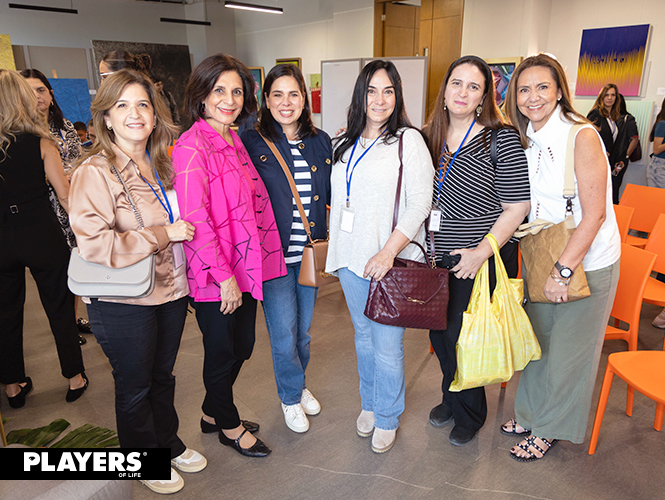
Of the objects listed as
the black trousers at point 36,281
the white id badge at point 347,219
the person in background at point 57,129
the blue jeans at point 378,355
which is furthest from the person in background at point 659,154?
the black trousers at point 36,281

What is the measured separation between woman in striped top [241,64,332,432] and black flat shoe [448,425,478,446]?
2.90 ft

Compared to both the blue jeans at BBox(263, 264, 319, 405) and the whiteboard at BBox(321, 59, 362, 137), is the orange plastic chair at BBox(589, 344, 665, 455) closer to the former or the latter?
the blue jeans at BBox(263, 264, 319, 405)

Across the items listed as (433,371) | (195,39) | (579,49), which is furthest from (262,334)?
(195,39)

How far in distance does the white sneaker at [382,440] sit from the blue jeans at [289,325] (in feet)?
1.49

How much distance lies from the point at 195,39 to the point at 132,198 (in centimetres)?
1129

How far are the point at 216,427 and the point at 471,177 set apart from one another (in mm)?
1720

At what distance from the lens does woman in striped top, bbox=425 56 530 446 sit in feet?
6.14

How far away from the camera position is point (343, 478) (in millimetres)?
2070

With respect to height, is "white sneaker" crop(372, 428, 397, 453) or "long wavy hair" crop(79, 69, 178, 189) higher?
"long wavy hair" crop(79, 69, 178, 189)

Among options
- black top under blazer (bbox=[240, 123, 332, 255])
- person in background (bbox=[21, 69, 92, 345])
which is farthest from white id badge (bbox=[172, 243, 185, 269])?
person in background (bbox=[21, 69, 92, 345])

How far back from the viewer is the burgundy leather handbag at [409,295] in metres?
1.88

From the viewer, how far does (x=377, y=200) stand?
6.25 ft

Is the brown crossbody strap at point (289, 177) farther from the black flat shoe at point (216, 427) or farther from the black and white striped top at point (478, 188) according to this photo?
the black flat shoe at point (216, 427)

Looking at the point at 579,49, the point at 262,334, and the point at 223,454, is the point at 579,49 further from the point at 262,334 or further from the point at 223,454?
the point at 223,454
